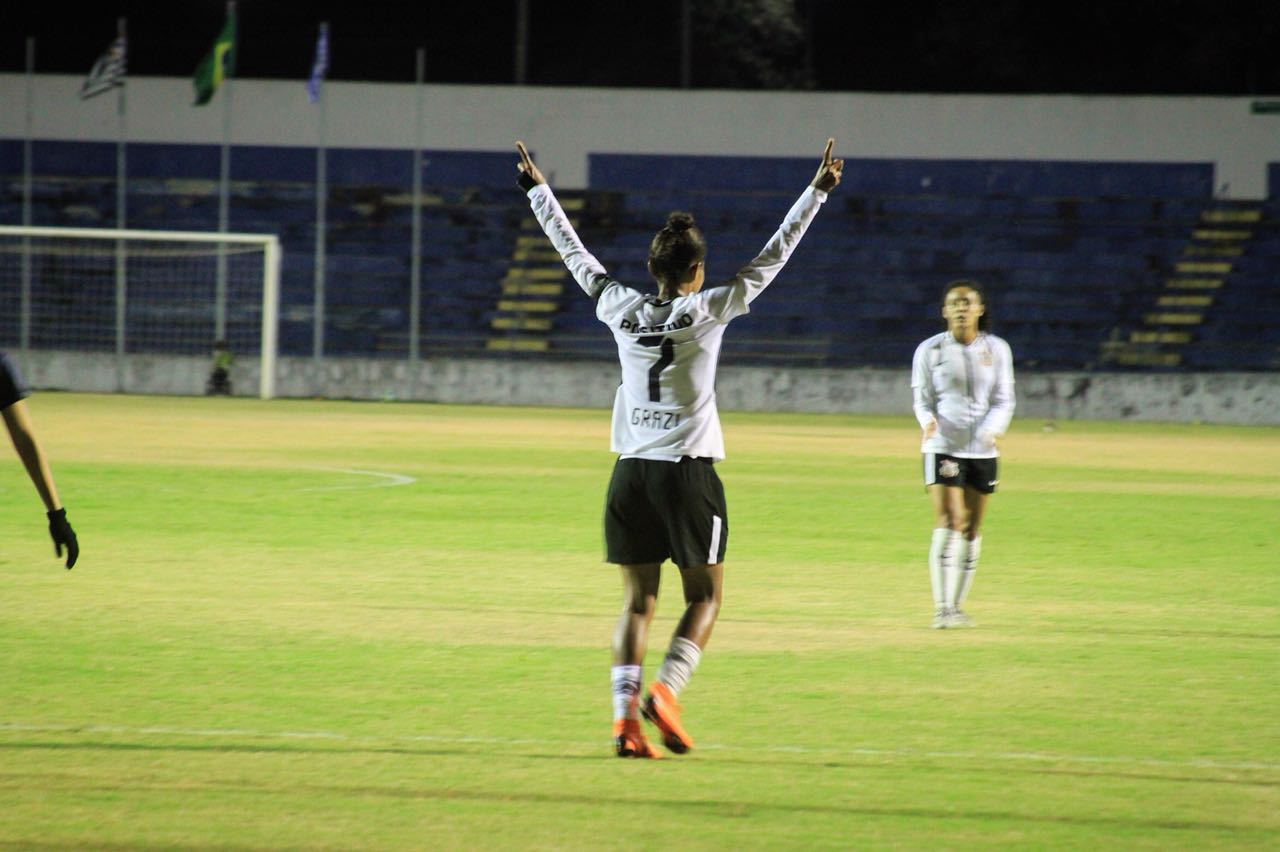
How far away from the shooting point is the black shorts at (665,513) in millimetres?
6527

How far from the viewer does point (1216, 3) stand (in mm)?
43719

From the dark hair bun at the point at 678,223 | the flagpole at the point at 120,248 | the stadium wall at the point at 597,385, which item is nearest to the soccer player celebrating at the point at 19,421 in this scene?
the dark hair bun at the point at 678,223

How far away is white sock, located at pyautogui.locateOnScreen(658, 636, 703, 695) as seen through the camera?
6.60m

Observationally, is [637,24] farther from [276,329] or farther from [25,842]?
[25,842]

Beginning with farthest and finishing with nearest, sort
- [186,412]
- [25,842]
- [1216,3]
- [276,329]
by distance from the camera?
1. [1216,3]
2. [276,329]
3. [186,412]
4. [25,842]

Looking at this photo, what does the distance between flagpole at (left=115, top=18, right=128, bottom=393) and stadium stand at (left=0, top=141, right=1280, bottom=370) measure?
0.57 meters

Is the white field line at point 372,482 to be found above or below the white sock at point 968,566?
below

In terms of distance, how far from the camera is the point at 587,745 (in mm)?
6824

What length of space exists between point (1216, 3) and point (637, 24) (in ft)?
45.6

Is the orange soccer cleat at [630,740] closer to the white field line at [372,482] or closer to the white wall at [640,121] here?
the white field line at [372,482]

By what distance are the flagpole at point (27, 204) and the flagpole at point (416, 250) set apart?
7438mm

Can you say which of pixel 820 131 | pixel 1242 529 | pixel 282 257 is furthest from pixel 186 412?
pixel 1242 529

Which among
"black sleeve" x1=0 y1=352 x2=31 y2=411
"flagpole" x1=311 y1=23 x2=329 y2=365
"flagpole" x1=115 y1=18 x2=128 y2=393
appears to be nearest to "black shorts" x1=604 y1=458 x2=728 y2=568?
"black sleeve" x1=0 y1=352 x2=31 y2=411

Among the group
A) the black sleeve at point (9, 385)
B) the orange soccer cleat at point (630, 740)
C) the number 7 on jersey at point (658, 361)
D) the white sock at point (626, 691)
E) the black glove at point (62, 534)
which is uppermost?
the number 7 on jersey at point (658, 361)
